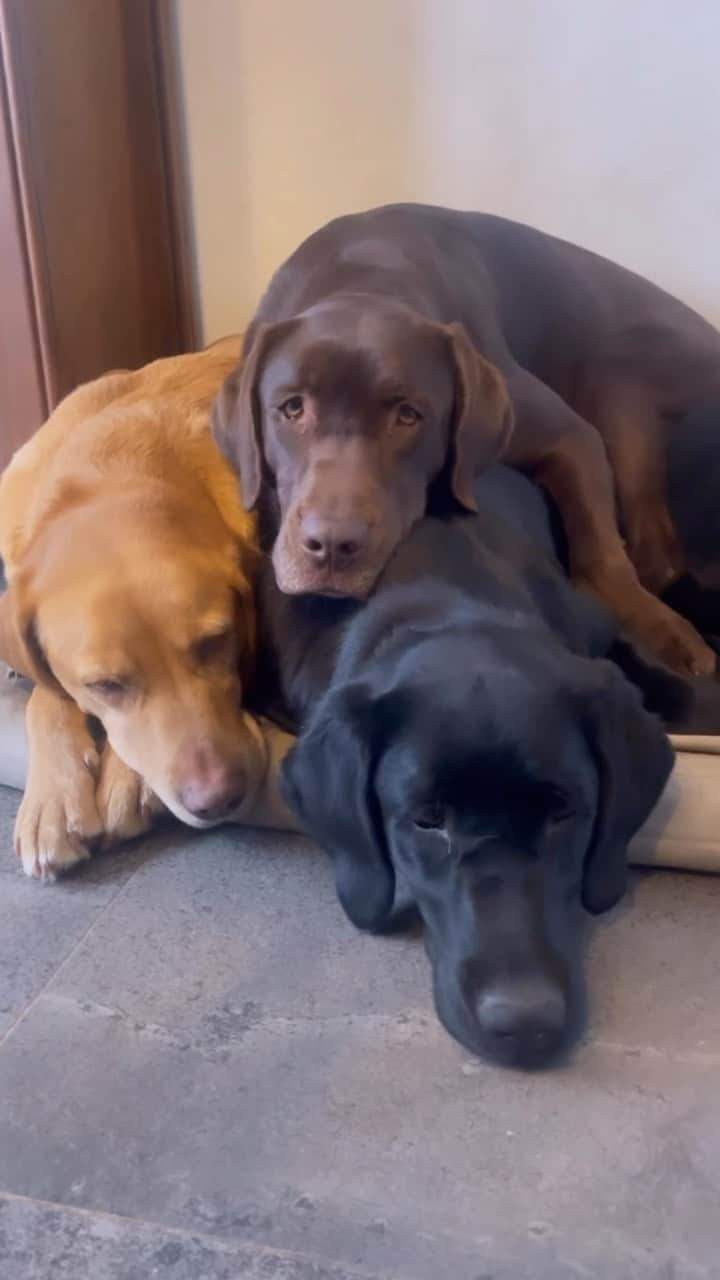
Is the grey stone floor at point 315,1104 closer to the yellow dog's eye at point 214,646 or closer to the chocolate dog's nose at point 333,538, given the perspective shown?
the yellow dog's eye at point 214,646

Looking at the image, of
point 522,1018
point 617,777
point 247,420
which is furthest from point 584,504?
point 522,1018

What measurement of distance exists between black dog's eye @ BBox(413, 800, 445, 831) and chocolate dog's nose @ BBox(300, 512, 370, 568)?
0.50m

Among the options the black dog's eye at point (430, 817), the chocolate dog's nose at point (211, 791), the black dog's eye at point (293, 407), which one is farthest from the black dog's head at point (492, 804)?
the black dog's eye at point (293, 407)

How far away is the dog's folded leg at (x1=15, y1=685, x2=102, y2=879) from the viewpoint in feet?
5.93

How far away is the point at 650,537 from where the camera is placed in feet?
8.39

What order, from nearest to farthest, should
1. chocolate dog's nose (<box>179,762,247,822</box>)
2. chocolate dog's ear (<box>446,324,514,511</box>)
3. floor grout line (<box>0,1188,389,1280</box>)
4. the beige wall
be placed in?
floor grout line (<box>0,1188,389,1280</box>), chocolate dog's nose (<box>179,762,247,822</box>), chocolate dog's ear (<box>446,324,514,511</box>), the beige wall

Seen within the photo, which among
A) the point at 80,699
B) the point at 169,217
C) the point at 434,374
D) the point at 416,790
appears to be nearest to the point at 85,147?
the point at 169,217

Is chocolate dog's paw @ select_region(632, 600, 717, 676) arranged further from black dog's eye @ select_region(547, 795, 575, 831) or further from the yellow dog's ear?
the yellow dog's ear

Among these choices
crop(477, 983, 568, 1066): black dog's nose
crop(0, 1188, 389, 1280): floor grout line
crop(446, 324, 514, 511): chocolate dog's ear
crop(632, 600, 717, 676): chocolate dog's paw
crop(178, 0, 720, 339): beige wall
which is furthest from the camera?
crop(178, 0, 720, 339): beige wall

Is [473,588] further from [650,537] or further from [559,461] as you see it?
[650,537]

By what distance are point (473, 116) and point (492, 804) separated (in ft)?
6.94

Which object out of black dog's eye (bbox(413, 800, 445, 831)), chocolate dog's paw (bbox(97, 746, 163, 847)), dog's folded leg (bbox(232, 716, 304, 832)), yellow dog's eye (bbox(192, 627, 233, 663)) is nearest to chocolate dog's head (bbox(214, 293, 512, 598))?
yellow dog's eye (bbox(192, 627, 233, 663))

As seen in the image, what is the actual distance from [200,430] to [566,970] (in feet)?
3.67

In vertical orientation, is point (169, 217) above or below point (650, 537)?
above
